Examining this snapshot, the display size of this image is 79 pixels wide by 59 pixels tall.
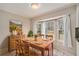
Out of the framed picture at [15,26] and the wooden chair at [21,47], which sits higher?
the framed picture at [15,26]

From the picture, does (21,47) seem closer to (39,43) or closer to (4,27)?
(39,43)

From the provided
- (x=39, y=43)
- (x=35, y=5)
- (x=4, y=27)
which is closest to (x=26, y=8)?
(x=35, y=5)

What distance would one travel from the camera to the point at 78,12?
1.51m

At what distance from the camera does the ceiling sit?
1.54 m

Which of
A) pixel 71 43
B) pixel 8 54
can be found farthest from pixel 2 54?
pixel 71 43

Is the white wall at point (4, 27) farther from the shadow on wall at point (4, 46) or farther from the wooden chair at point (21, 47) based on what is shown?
the wooden chair at point (21, 47)

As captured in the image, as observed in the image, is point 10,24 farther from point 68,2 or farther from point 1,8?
point 68,2

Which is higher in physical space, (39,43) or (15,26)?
(15,26)

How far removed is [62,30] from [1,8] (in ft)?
3.18

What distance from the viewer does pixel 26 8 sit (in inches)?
61.5

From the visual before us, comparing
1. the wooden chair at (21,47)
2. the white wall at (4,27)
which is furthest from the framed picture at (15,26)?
the wooden chair at (21,47)

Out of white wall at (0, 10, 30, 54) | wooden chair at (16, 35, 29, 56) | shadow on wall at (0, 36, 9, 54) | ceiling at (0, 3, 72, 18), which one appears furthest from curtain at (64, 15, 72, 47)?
shadow on wall at (0, 36, 9, 54)

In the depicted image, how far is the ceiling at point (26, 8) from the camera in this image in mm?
1544

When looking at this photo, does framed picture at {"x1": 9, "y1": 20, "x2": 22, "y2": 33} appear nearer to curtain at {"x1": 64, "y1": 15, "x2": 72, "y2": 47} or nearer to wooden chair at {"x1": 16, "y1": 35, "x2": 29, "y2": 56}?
wooden chair at {"x1": 16, "y1": 35, "x2": 29, "y2": 56}
